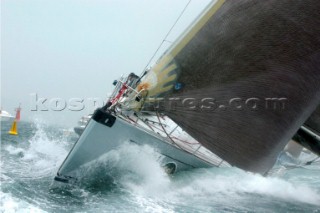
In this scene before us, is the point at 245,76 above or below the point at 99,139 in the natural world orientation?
above

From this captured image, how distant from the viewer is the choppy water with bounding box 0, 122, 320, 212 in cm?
457

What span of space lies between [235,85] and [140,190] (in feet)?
7.78

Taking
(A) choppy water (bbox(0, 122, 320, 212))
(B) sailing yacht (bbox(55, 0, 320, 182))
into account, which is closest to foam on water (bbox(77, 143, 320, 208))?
(A) choppy water (bbox(0, 122, 320, 212))

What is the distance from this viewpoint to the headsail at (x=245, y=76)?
4.87m

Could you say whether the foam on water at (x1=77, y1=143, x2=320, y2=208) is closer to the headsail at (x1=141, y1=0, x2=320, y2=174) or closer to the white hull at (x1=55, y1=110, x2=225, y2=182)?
the white hull at (x1=55, y1=110, x2=225, y2=182)

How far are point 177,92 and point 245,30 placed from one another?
4.68 feet

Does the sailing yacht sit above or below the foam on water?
above

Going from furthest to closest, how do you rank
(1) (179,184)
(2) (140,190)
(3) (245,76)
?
(1) (179,184) → (2) (140,190) → (3) (245,76)

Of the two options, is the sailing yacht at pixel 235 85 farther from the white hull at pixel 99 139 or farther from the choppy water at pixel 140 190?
the choppy water at pixel 140 190

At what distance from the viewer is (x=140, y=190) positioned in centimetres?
559

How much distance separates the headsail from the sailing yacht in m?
0.01

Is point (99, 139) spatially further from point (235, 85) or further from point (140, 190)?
point (235, 85)

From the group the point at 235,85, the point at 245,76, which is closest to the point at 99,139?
the point at 235,85

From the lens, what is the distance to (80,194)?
16.5 feet
